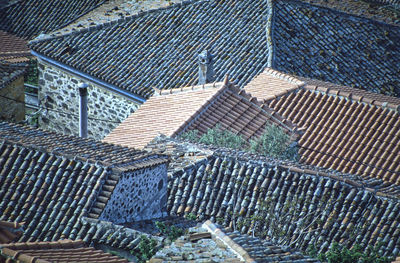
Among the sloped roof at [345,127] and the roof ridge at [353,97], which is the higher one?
the roof ridge at [353,97]

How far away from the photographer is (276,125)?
19500mm

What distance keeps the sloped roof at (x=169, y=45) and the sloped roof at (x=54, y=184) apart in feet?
31.9

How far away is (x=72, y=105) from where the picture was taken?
1008 inches

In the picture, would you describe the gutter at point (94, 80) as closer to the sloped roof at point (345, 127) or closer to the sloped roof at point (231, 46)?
the sloped roof at point (231, 46)

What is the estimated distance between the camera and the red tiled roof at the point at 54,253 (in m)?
9.63

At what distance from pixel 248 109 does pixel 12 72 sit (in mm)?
7849

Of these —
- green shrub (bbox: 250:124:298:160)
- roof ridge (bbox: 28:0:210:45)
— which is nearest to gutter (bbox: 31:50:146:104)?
roof ridge (bbox: 28:0:210:45)

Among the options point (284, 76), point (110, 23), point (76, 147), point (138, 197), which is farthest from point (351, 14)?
point (138, 197)

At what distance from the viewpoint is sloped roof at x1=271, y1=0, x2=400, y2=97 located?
991 inches

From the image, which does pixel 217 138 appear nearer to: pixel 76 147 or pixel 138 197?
pixel 76 147

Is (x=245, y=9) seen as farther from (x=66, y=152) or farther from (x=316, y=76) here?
(x=66, y=152)

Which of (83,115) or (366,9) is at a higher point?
(366,9)

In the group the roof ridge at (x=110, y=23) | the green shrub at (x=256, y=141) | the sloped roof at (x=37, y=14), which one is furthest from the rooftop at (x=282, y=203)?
the sloped roof at (x=37, y=14)

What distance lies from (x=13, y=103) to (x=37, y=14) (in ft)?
40.7
